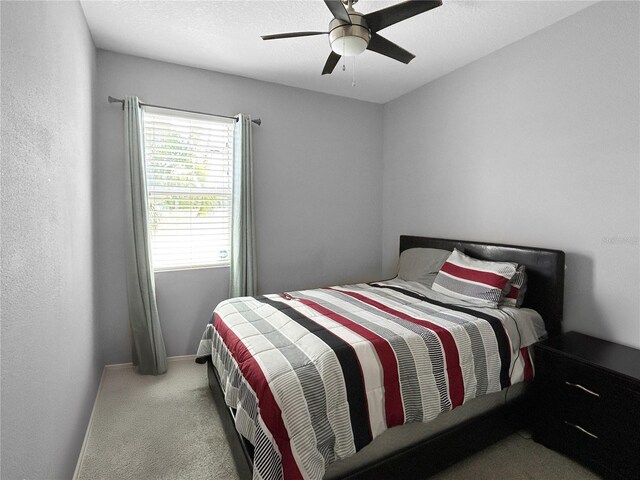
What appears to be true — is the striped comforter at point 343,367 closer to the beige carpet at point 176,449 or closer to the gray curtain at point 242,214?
the beige carpet at point 176,449

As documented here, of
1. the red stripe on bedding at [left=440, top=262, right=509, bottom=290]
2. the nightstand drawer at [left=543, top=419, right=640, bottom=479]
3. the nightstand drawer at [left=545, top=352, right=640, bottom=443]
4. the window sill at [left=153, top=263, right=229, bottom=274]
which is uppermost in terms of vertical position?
the red stripe on bedding at [left=440, top=262, right=509, bottom=290]

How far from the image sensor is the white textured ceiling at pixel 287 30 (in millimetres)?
2188

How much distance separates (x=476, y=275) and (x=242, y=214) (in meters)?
2.11

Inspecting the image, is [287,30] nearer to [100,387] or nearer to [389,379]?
[389,379]

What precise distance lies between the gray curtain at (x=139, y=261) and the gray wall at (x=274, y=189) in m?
0.16

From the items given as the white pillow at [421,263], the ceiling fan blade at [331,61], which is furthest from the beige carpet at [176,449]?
the ceiling fan blade at [331,61]

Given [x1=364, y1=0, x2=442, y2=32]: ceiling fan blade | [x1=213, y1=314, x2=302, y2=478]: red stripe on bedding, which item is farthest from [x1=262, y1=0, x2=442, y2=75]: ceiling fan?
[x1=213, y1=314, x2=302, y2=478]: red stripe on bedding

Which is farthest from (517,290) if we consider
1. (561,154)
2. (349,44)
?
(349,44)

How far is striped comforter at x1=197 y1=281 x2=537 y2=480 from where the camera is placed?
4.39 feet

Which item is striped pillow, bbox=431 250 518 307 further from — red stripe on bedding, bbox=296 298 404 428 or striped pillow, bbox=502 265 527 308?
red stripe on bedding, bbox=296 298 404 428

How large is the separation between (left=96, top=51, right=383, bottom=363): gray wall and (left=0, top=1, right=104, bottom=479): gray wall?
0.74 m

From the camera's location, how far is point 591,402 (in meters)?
1.78

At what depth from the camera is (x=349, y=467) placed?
4.88 ft

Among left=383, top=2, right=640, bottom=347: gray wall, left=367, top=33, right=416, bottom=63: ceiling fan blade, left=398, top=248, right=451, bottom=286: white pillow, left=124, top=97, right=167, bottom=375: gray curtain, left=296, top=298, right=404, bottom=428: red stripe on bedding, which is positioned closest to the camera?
left=296, top=298, right=404, bottom=428: red stripe on bedding
